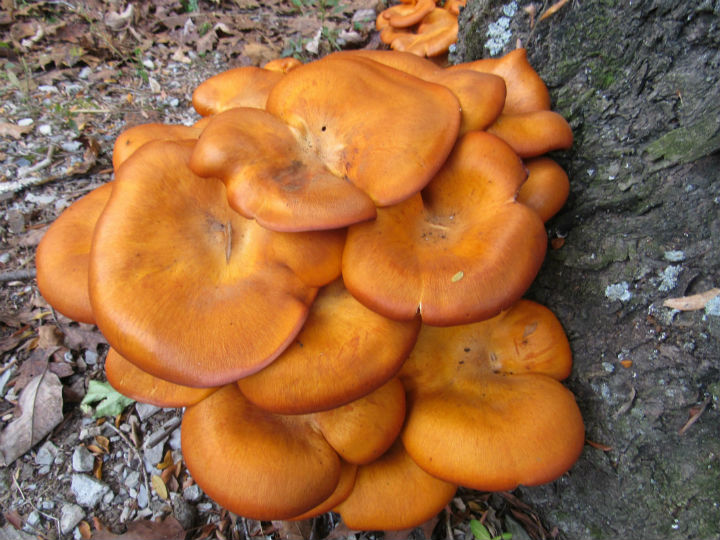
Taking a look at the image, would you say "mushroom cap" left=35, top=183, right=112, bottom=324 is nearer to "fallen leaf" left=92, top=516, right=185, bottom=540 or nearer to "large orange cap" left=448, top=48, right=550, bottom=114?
"fallen leaf" left=92, top=516, right=185, bottom=540

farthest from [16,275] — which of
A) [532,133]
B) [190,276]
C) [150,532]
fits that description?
[532,133]

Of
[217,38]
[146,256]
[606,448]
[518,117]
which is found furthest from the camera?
[217,38]

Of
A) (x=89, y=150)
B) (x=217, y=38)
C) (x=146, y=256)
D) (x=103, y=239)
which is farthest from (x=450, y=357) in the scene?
(x=217, y=38)

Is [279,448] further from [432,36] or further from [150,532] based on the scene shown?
[432,36]

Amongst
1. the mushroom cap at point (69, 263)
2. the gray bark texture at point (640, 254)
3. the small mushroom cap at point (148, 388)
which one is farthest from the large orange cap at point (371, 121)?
the small mushroom cap at point (148, 388)

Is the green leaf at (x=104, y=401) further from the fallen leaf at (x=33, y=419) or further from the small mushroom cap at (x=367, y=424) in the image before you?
the small mushroom cap at (x=367, y=424)

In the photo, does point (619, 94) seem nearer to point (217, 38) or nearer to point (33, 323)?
point (33, 323)
